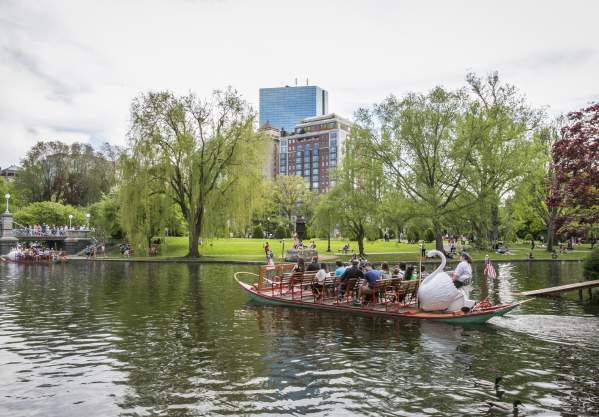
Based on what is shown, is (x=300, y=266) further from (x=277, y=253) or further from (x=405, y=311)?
(x=277, y=253)

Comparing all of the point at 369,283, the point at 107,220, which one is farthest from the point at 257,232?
the point at 369,283

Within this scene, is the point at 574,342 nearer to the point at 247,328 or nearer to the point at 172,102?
the point at 247,328

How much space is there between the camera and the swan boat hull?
1644cm

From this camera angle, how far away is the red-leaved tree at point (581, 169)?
2550 cm

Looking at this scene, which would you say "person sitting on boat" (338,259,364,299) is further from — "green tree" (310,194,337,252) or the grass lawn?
"green tree" (310,194,337,252)

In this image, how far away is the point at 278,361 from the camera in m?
12.1

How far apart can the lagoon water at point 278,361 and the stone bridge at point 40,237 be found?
1886 inches

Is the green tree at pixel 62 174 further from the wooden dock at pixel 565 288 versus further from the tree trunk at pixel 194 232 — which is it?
the wooden dock at pixel 565 288

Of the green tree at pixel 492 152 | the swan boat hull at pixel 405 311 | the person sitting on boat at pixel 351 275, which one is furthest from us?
the green tree at pixel 492 152

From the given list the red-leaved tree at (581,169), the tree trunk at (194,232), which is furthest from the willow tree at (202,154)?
the red-leaved tree at (581,169)

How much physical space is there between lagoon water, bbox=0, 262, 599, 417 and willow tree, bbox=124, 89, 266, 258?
31676 millimetres

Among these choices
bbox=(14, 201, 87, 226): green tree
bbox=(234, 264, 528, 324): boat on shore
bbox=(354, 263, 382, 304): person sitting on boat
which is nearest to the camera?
bbox=(234, 264, 528, 324): boat on shore

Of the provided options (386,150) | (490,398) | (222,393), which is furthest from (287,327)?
(386,150)

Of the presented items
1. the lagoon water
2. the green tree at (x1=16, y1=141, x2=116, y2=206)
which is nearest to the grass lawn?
the lagoon water
